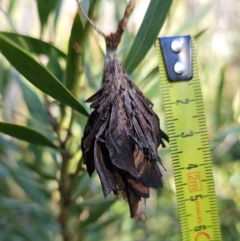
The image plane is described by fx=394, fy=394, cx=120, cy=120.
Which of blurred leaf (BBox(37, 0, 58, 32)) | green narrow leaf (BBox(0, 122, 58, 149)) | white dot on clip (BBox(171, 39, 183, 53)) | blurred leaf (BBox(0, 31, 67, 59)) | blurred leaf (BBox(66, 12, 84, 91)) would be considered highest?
white dot on clip (BBox(171, 39, 183, 53))

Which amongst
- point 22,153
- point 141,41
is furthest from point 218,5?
point 141,41

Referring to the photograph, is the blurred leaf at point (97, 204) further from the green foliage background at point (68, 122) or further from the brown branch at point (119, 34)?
the brown branch at point (119, 34)

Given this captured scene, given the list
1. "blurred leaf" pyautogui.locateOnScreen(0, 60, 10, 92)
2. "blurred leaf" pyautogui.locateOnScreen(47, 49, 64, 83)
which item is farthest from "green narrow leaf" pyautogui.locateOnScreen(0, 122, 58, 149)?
"blurred leaf" pyautogui.locateOnScreen(0, 60, 10, 92)

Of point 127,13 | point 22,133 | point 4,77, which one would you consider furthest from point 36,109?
point 127,13

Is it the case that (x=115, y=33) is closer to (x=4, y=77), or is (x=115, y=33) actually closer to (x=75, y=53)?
(x=75, y=53)

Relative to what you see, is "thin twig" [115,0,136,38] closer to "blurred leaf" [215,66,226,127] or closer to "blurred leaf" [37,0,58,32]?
"blurred leaf" [37,0,58,32]
